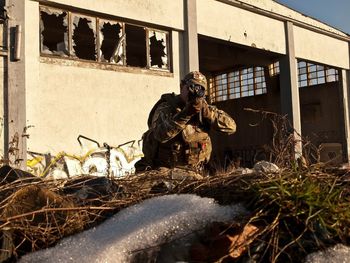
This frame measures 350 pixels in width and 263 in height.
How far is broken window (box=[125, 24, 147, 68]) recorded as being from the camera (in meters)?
10.8

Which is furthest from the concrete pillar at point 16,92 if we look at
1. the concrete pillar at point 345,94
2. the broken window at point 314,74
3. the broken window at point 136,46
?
the concrete pillar at point 345,94

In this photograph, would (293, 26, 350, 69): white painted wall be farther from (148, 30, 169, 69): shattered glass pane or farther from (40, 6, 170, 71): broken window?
(40, 6, 170, 71): broken window

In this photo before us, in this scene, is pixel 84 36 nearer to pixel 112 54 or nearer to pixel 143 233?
pixel 112 54

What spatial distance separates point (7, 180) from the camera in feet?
7.16

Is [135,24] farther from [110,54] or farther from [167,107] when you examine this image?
[167,107]

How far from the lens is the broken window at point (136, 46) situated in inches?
424

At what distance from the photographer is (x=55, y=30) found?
382 inches

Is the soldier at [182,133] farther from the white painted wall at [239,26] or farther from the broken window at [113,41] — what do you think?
the white painted wall at [239,26]

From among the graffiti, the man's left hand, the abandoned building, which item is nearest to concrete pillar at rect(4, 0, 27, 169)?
the abandoned building

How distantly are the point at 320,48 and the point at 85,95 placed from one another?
30.5 feet

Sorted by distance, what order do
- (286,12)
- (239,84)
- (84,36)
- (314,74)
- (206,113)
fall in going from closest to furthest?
(206,113), (84,36), (286,12), (314,74), (239,84)

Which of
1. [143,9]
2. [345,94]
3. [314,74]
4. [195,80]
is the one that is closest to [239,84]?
[314,74]

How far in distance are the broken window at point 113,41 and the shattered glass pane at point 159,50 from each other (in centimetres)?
89

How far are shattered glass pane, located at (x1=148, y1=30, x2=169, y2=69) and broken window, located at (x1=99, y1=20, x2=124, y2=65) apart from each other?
2.90 ft
